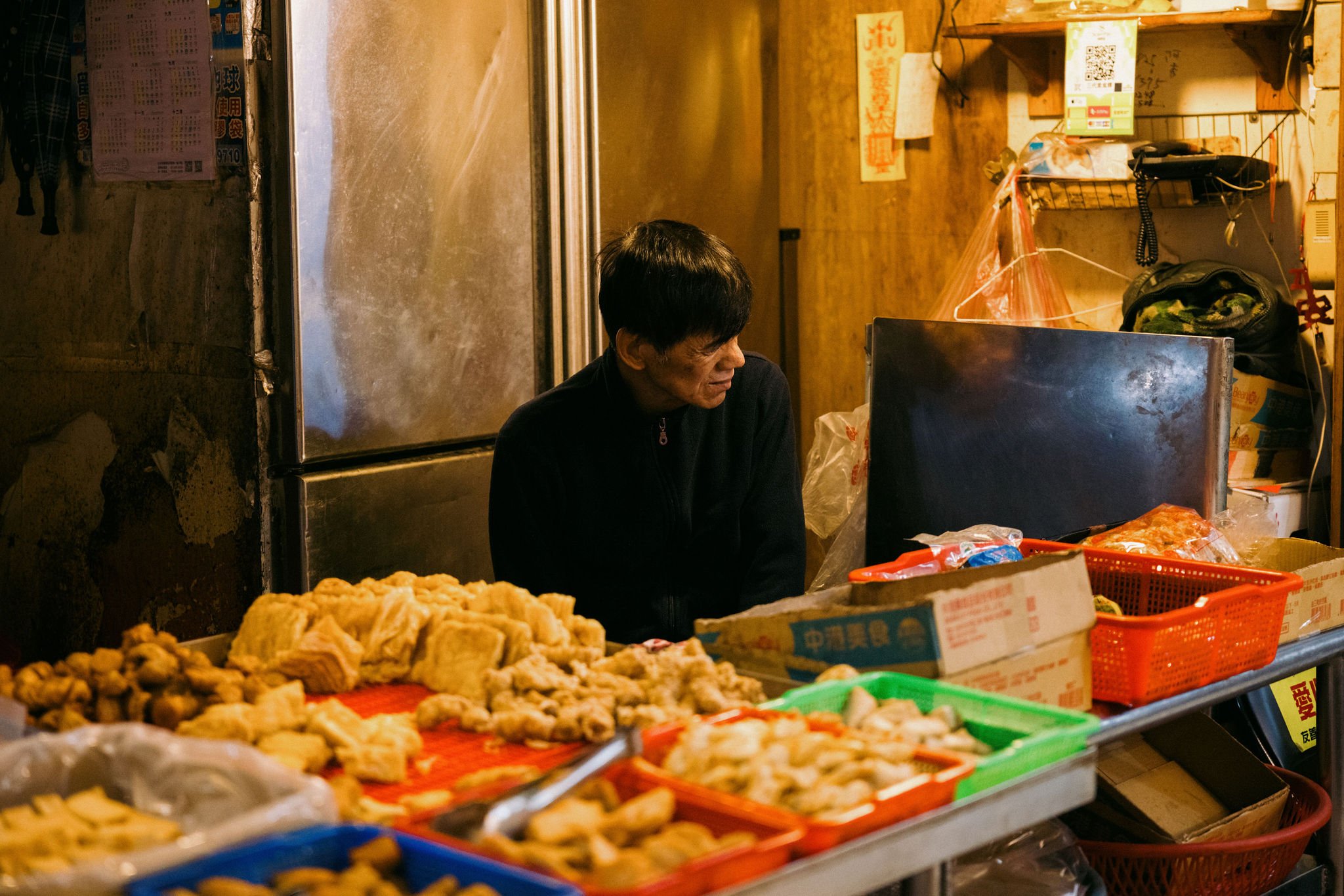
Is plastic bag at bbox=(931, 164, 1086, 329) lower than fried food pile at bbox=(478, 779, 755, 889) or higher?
higher

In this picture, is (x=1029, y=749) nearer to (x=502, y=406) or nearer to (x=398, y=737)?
(x=398, y=737)

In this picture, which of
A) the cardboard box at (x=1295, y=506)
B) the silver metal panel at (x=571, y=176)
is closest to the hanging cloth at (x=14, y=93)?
the silver metal panel at (x=571, y=176)

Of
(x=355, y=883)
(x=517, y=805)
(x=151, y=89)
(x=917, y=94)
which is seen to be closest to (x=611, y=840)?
(x=517, y=805)

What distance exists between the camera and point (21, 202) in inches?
124

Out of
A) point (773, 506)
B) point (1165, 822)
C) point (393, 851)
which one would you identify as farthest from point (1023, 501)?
point (393, 851)

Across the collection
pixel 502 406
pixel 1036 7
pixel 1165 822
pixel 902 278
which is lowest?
pixel 1165 822

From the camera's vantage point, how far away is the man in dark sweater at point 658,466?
101 inches

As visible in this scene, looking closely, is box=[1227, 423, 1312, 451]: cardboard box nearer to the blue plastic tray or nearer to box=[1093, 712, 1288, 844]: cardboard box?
box=[1093, 712, 1288, 844]: cardboard box

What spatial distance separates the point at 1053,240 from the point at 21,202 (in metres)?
3.02

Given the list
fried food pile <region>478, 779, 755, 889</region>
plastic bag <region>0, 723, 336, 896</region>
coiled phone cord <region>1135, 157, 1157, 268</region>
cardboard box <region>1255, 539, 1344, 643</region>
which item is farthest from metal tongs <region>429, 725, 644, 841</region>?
coiled phone cord <region>1135, 157, 1157, 268</region>

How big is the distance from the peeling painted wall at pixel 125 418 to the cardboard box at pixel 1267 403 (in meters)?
2.64

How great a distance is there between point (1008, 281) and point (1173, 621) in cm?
244

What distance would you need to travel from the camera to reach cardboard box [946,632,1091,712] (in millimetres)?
1657

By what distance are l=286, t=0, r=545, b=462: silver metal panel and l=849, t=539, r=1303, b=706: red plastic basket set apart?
134 centimetres
